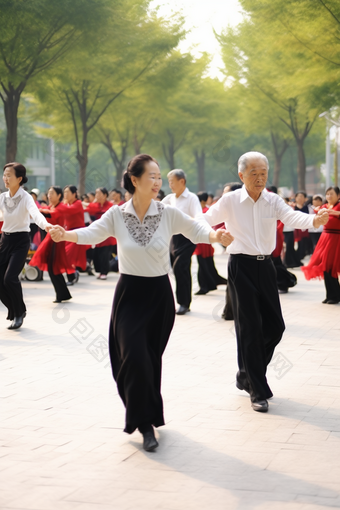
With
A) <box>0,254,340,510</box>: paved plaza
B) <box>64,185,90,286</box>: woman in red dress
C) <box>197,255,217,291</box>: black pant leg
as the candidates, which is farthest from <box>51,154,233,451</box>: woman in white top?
<box>197,255,217,291</box>: black pant leg

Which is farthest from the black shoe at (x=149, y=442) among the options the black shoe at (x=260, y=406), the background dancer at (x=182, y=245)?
the background dancer at (x=182, y=245)

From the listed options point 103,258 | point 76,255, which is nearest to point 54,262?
point 76,255

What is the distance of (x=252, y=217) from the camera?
5.60 meters

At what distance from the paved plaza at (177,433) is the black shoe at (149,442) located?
67mm

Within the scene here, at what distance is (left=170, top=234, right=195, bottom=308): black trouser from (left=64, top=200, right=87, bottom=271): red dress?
96.8 inches

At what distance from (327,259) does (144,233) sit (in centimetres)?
742

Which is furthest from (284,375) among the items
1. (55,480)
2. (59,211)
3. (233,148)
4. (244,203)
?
(233,148)

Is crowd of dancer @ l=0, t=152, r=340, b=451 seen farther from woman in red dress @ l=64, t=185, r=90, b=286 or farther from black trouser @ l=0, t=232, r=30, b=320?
woman in red dress @ l=64, t=185, r=90, b=286

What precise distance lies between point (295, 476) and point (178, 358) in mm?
3395

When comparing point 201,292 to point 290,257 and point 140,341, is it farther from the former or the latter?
point 140,341

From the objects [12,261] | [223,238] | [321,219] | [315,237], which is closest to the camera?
[223,238]

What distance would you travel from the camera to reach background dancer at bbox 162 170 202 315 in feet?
33.8

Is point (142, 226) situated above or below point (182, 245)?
above

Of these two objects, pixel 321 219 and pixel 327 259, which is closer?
pixel 321 219
